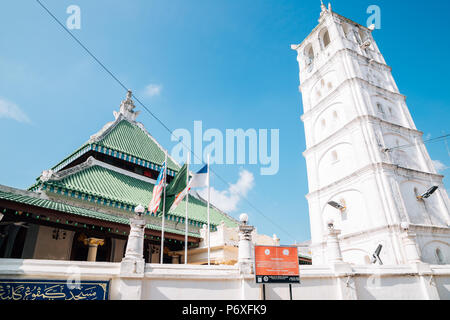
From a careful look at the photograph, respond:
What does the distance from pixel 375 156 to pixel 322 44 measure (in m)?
16.4

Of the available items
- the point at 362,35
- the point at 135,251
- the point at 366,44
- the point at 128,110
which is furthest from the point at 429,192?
the point at 128,110

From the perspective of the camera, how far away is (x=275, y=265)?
30.3ft

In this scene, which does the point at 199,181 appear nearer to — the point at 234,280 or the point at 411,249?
the point at 234,280

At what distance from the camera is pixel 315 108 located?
26.8 m

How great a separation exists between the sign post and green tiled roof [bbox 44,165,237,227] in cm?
1178

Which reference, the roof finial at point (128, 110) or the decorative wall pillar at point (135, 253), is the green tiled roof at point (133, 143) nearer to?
the roof finial at point (128, 110)

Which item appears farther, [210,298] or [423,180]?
[423,180]

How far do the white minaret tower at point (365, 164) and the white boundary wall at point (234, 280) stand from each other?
1566mm

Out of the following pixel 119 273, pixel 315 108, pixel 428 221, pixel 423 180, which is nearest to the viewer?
pixel 119 273

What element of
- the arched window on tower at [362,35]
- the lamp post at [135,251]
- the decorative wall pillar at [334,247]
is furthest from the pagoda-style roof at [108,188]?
the arched window on tower at [362,35]

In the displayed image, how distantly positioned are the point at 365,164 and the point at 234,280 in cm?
1446

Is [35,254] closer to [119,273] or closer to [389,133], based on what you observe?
[119,273]

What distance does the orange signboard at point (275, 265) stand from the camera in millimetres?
9062
